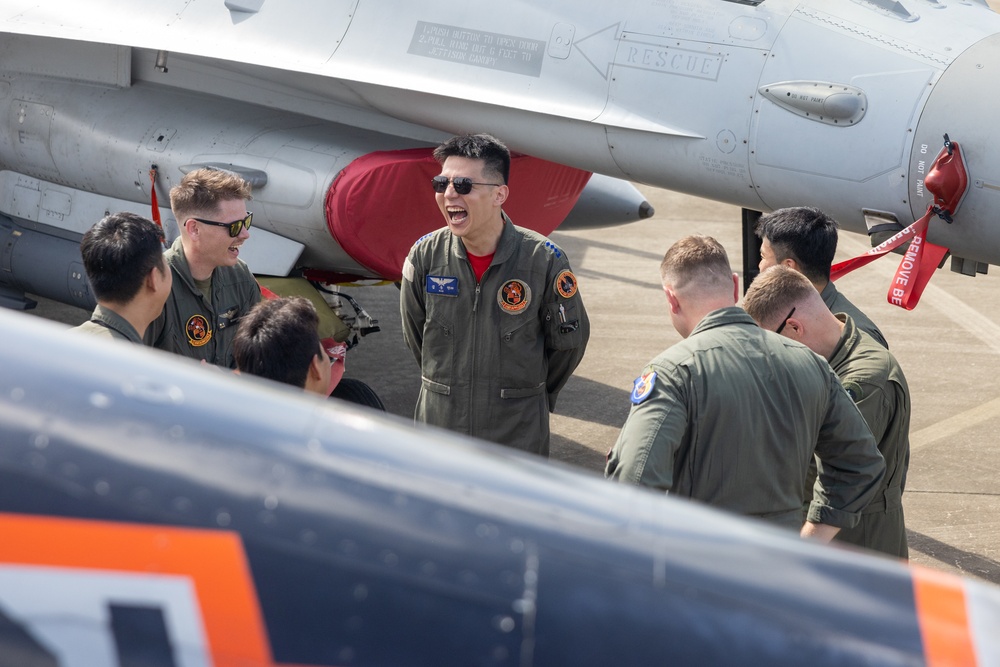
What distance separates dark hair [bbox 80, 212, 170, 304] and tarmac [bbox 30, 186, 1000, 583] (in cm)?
329

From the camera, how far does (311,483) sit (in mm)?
1433

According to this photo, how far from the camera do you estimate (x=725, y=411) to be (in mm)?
2727

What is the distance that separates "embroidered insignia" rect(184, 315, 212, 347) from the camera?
148 inches

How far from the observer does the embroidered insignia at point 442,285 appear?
392 cm

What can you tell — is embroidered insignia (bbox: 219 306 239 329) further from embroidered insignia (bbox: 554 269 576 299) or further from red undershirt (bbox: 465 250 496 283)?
embroidered insignia (bbox: 554 269 576 299)

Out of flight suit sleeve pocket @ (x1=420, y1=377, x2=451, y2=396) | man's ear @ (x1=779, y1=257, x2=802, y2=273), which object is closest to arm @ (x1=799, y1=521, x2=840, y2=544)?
man's ear @ (x1=779, y1=257, x2=802, y2=273)

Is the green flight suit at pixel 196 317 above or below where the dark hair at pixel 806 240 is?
below

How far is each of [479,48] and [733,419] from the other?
338 cm

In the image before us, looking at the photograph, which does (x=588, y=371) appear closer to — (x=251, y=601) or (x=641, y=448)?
(x=641, y=448)

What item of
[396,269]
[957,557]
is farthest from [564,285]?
[957,557]

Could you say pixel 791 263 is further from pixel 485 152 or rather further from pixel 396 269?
pixel 396 269

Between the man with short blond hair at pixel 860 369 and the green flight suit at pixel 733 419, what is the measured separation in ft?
1.16

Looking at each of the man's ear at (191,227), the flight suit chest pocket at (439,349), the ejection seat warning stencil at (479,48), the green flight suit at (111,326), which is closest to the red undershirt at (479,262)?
the flight suit chest pocket at (439,349)

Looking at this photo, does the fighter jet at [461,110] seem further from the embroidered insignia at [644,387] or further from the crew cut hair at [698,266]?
the embroidered insignia at [644,387]
